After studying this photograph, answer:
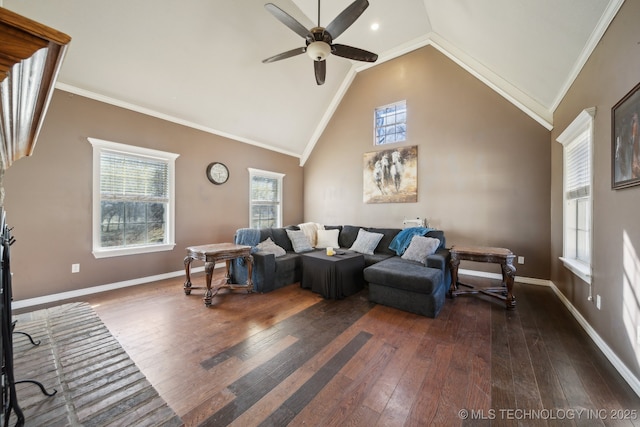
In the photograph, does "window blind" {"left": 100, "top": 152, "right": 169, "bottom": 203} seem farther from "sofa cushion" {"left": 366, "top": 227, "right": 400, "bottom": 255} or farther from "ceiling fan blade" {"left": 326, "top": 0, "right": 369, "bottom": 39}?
"sofa cushion" {"left": 366, "top": 227, "right": 400, "bottom": 255}

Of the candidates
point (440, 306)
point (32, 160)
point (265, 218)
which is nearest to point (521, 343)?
point (440, 306)

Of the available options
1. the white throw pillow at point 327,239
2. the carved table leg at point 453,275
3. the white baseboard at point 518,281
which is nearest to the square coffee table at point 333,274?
the white throw pillow at point 327,239

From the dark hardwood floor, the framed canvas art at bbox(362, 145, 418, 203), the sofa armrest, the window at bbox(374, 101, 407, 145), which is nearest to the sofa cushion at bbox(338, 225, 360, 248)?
the framed canvas art at bbox(362, 145, 418, 203)

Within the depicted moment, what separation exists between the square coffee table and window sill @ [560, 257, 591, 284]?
237cm

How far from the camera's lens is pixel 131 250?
12.3ft

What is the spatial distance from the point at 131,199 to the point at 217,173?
1.47 metres

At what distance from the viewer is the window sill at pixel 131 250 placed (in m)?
3.45

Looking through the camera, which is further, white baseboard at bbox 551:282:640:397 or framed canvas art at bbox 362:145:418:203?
framed canvas art at bbox 362:145:418:203

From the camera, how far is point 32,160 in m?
2.96

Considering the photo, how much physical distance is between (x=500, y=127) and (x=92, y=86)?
6.23 m

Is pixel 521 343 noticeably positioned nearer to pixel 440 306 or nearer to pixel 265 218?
pixel 440 306

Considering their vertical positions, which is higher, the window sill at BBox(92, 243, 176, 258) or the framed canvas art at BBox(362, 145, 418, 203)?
the framed canvas art at BBox(362, 145, 418, 203)

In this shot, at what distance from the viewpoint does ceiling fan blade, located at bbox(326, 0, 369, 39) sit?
2.37 meters

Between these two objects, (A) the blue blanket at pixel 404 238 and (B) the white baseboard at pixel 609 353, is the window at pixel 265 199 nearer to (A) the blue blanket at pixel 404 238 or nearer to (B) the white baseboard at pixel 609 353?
(A) the blue blanket at pixel 404 238
